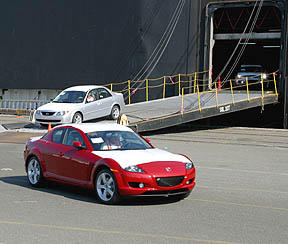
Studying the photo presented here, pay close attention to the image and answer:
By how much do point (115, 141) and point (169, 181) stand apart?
1.62 m

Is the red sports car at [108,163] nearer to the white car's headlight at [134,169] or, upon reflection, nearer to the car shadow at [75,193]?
the white car's headlight at [134,169]

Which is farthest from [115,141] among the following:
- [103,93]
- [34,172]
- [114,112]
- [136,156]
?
[114,112]

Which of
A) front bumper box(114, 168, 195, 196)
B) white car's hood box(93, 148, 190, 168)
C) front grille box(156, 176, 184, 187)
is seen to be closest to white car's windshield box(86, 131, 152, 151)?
white car's hood box(93, 148, 190, 168)

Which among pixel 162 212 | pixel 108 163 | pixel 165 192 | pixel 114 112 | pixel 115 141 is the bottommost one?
pixel 162 212

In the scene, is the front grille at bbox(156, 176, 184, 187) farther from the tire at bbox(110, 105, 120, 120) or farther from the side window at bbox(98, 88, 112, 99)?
the tire at bbox(110, 105, 120, 120)

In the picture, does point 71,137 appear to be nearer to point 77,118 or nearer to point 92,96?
point 77,118

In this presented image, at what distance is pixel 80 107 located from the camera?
22.5 metres

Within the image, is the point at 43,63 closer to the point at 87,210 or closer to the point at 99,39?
the point at 99,39

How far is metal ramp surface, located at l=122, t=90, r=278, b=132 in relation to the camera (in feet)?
73.8

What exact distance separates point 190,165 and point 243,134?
1492 centimetres

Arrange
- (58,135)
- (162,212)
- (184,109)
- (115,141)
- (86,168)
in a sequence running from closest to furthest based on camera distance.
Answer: (162,212)
(86,168)
(115,141)
(58,135)
(184,109)

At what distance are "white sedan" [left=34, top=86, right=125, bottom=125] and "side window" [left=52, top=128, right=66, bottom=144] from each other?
10790mm

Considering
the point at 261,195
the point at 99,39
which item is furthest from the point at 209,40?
the point at 261,195

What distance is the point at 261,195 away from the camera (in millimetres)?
10484
